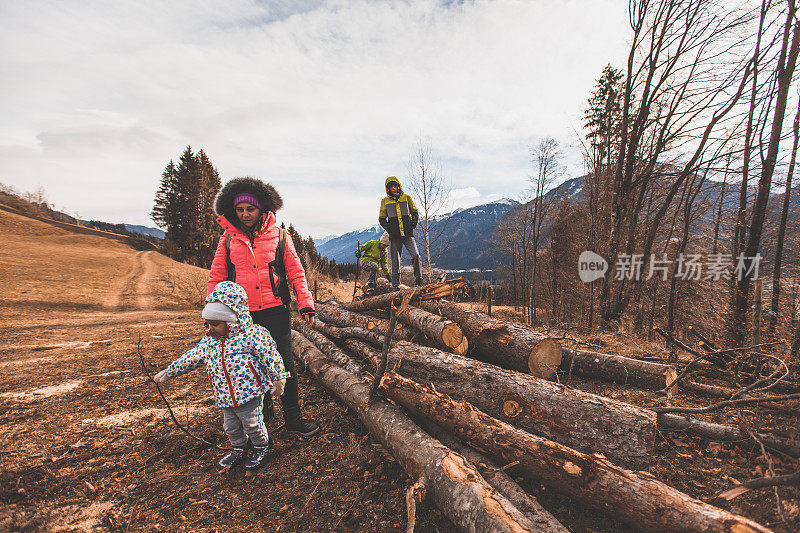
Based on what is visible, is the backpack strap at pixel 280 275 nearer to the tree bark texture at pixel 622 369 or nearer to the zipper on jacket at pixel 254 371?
the zipper on jacket at pixel 254 371

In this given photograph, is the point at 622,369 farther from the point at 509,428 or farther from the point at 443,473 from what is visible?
the point at 443,473

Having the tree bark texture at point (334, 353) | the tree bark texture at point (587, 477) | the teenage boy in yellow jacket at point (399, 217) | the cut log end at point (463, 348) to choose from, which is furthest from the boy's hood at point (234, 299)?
the teenage boy in yellow jacket at point (399, 217)

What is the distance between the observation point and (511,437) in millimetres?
2377

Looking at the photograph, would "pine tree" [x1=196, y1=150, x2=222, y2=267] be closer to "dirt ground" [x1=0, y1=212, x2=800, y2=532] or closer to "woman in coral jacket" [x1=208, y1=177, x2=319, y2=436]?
"dirt ground" [x1=0, y1=212, x2=800, y2=532]

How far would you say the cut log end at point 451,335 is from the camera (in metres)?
3.82

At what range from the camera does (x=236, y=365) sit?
8.26 feet

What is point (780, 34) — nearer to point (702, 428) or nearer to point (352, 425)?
point (702, 428)

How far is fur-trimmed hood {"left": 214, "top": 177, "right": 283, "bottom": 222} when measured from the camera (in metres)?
2.97

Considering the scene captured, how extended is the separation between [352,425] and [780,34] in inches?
589

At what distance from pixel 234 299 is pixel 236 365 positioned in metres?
0.56

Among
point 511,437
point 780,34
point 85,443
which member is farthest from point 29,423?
point 780,34

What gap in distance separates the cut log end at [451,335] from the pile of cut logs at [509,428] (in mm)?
14

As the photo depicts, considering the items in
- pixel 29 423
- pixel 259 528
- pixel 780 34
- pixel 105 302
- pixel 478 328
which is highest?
pixel 780 34

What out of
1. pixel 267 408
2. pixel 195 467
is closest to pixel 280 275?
pixel 267 408
